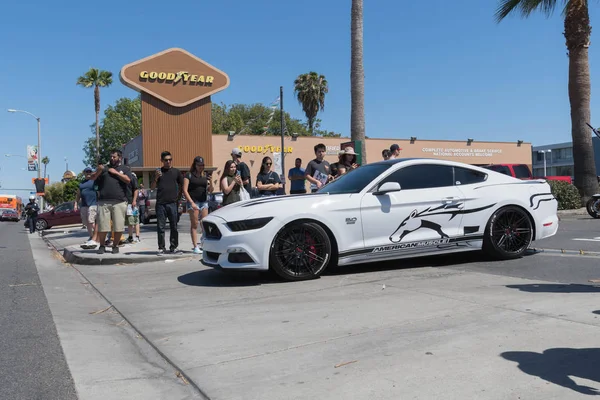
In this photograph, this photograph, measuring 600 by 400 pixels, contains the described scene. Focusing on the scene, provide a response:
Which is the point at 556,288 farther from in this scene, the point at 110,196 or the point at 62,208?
the point at 62,208

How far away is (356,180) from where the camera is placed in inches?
274

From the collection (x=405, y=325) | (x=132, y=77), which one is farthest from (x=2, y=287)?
(x=132, y=77)

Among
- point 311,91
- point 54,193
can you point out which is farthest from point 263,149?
point 54,193

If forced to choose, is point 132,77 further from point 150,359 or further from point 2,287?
point 150,359

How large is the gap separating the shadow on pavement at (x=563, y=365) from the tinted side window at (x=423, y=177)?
3.61 metres

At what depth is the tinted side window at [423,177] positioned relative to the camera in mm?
6875

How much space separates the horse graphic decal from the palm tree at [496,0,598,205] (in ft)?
38.8

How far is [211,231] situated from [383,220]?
208 centimetres

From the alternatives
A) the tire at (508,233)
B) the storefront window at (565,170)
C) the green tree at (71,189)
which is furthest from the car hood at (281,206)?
the storefront window at (565,170)

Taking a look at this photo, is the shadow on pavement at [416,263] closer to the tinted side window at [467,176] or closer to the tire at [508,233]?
the tire at [508,233]

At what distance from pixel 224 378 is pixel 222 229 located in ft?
9.77

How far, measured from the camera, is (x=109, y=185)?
933 centimetres

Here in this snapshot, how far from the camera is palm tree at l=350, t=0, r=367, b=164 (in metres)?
14.8

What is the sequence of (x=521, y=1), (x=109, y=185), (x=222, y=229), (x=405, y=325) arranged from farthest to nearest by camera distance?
(x=521, y=1) < (x=109, y=185) < (x=222, y=229) < (x=405, y=325)
